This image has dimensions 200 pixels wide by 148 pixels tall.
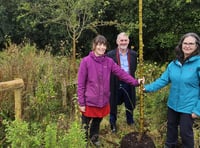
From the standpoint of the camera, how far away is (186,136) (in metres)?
3.91

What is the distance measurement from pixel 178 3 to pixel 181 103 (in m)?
5.87

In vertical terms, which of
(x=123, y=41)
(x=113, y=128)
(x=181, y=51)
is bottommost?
(x=113, y=128)

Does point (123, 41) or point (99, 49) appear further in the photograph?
point (123, 41)

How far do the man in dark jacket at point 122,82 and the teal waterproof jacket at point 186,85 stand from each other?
944 millimetres

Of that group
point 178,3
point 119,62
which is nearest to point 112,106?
point 119,62

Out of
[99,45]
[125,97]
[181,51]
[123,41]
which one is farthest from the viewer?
[125,97]

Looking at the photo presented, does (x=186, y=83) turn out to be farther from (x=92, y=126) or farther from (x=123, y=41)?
(x=92, y=126)

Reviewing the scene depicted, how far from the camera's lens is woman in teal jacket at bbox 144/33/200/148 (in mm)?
3707

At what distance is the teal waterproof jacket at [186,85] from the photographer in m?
3.71

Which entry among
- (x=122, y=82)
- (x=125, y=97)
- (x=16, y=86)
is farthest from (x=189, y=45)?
(x=16, y=86)

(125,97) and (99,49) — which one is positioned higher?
(99,49)

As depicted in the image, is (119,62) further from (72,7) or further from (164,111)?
(72,7)

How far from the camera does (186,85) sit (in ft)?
12.3

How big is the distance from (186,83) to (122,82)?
135 cm
